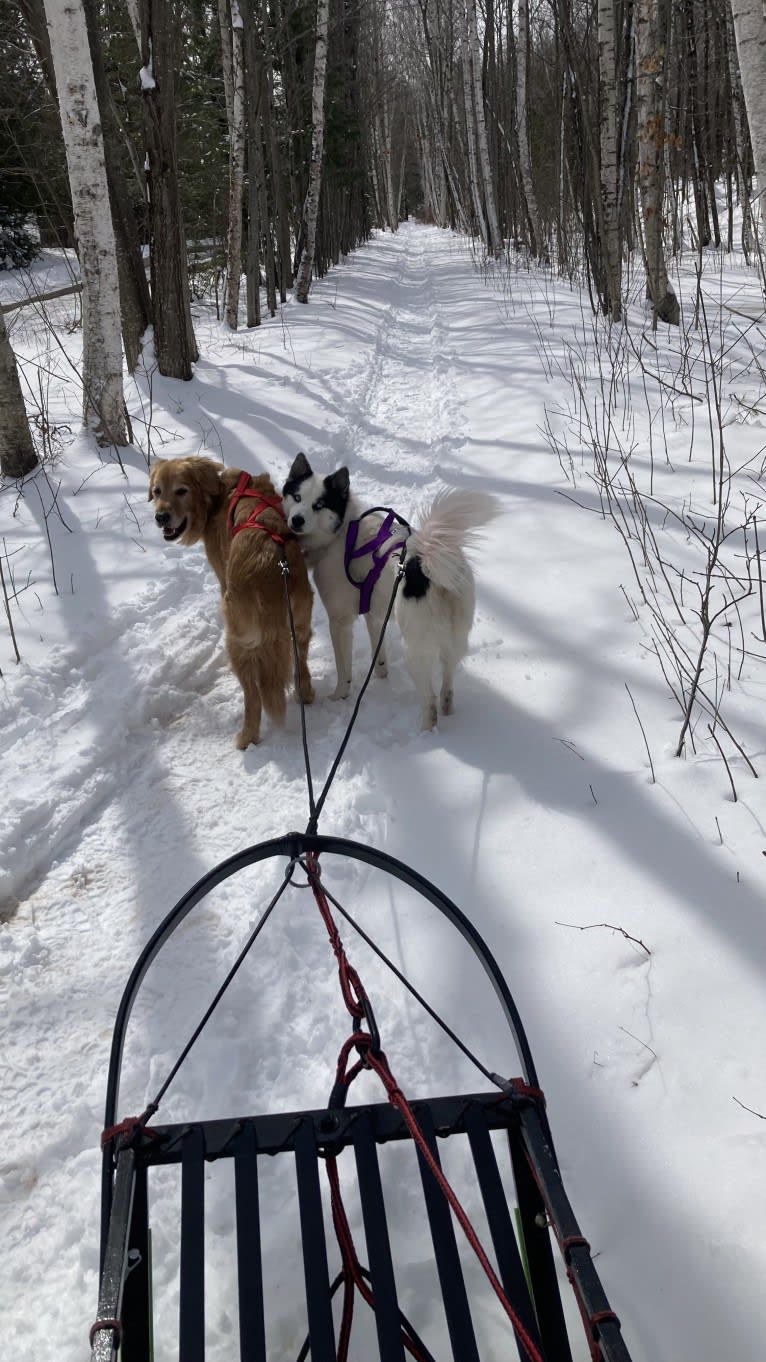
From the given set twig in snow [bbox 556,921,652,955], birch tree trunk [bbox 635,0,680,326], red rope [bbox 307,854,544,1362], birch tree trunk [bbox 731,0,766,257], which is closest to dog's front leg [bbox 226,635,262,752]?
twig in snow [bbox 556,921,652,955]

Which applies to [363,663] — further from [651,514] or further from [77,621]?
[651,514]

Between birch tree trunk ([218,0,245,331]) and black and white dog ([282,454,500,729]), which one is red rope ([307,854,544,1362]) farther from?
birch tree trunk ([218,0,245,331])

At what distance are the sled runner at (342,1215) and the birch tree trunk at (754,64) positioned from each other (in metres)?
5.09

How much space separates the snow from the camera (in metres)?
1.69

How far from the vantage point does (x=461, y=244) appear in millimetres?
29000

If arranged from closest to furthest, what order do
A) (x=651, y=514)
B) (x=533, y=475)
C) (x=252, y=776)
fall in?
(x=252, y=776) < (x=651, y=514) < (x=533, y=475)

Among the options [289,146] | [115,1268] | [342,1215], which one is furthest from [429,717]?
[289,146]

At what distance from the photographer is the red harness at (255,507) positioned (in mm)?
3467

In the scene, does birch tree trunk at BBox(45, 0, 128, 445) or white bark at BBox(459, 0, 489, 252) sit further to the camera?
white bark at BBox(459, 0, 489, 252)

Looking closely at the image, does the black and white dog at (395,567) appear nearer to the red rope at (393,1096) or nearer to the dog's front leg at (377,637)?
the dog's front leg at (377,637)

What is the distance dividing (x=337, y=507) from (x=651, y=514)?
85.7 inches

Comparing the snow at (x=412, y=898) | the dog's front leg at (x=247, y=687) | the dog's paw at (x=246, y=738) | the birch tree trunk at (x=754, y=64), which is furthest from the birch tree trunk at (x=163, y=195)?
the dog's paw at (x=246, y=738)

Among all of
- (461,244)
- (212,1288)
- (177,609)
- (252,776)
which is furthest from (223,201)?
(212,1288)

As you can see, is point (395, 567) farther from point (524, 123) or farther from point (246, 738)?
point (524, 123)
